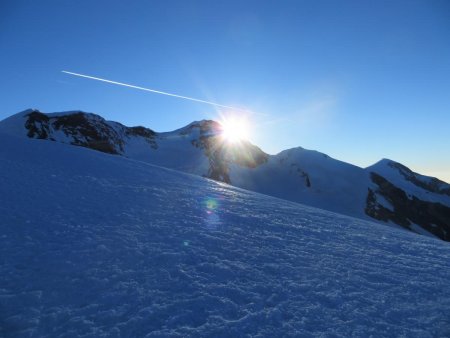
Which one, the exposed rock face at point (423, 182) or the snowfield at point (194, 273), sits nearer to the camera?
the snowfield at point (194, 273)

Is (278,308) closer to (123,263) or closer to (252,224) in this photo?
(123,263)

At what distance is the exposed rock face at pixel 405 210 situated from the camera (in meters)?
72.2

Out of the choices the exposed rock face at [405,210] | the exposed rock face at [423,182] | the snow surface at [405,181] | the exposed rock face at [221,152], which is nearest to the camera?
the exposed rock face at [221,152]

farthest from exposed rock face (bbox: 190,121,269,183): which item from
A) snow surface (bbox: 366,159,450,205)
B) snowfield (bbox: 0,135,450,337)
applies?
snowfield (bbox: 0,135,450,337)

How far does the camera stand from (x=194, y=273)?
4742 millimetres

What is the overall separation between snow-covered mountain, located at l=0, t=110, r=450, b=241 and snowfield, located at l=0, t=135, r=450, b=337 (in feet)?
169

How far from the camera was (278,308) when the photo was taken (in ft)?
13.3

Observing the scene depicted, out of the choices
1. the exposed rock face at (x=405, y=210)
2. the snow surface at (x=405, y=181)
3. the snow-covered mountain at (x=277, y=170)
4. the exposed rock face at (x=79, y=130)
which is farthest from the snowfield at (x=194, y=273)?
the snow surface at (x=405, y=181)

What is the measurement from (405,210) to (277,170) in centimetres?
3308

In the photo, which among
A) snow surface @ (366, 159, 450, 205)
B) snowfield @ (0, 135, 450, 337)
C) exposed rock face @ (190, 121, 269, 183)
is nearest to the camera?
snowfield @ (0, 135, 450, 337)

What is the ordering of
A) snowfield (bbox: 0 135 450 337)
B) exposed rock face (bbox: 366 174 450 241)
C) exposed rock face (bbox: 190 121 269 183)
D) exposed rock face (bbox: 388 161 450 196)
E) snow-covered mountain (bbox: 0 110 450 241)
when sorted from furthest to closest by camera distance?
1. exposed rock face (bbox: 388 161 450 196)
2. exposed rock face (bbox: 366 174 450 241)
3. exposed rock face (bbox: 190 121 269 183)
4. snow-covered mountain (bbox: 0 110 450 241)
5. snowfield (bbox: 0 135 450 337)

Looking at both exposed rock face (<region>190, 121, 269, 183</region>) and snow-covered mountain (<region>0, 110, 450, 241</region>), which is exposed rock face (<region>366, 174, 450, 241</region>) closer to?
snow-covered mountain (<region>0, 110, 450, 241</region>)

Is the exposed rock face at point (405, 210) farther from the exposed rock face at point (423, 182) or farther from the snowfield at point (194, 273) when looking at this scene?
the snowfield at point (194, 273)

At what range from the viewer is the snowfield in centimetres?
362
